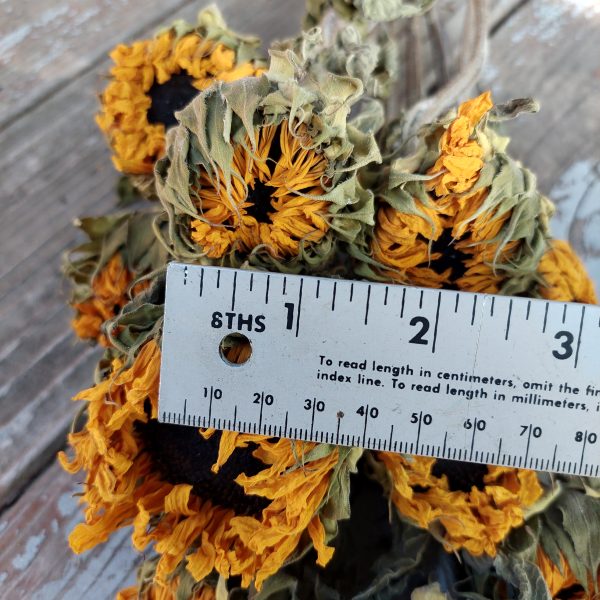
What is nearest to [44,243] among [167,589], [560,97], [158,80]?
[158,80]

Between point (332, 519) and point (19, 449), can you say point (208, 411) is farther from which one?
point (19, 449)

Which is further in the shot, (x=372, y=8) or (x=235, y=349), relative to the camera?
(x=372, y=8)

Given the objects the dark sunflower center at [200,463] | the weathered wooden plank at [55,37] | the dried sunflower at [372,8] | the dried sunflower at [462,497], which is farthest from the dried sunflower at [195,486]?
the weathered wooden plank at [55,37]

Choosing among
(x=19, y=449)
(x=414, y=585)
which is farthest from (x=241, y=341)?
(x=19, y=449)

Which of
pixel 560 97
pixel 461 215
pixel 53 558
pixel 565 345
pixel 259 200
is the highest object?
pixel 259 200

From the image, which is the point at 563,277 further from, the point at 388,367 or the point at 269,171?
the point at 269,171

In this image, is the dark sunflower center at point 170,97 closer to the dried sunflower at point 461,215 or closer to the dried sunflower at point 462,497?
the dried sunflower at point 461,215
